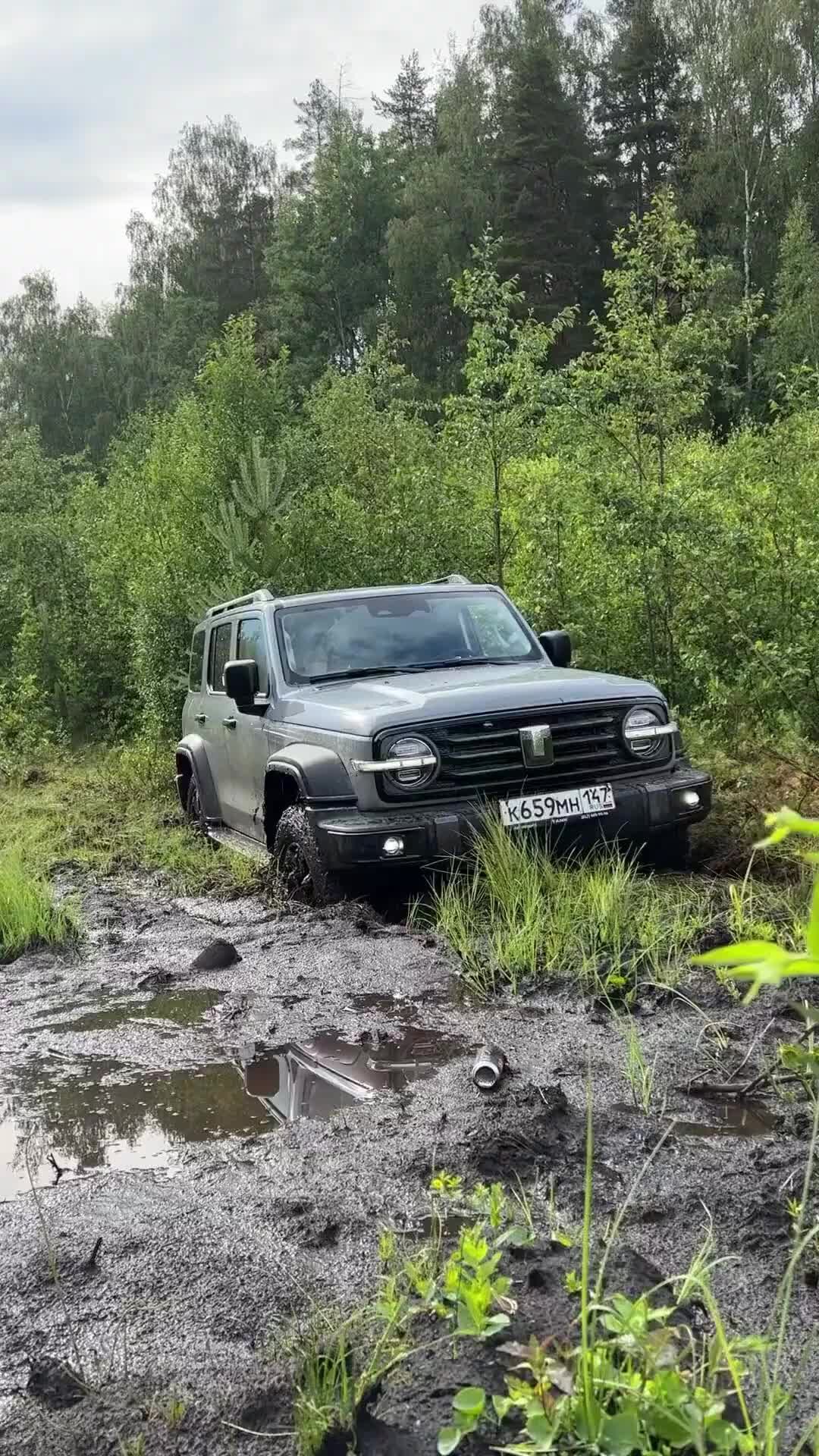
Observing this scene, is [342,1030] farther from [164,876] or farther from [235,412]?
[235,412]

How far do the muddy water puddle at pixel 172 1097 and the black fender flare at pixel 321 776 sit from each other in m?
1.74

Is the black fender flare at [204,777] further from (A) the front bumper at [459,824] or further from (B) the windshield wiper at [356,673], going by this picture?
(A) the front bumper at [459,824]

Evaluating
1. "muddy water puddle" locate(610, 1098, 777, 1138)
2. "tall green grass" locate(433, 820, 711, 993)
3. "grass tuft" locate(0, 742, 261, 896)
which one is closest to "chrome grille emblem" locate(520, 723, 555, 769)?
"tall green grass" locate(433, 820, 711, 993)

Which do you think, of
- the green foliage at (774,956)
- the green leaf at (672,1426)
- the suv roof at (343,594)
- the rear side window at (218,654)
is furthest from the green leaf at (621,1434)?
the rear side window at (218,654)

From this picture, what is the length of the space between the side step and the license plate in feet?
5.09

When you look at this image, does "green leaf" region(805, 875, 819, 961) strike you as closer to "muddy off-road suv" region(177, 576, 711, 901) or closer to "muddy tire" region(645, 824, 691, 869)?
"muddy off-road suv" region(177, 576, 711, 901)

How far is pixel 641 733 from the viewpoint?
628cm

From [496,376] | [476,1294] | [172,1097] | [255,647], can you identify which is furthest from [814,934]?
[496,376]

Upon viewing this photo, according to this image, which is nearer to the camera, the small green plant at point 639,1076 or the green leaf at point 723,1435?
the green leaf at point 723,1435

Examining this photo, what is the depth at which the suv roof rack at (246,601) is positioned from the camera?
25.8 ft

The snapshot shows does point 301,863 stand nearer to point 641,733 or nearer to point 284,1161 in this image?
point 641,733

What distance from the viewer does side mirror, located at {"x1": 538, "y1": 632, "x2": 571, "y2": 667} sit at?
24.5ft

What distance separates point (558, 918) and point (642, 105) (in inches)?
1751

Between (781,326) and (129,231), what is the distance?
138 ft
